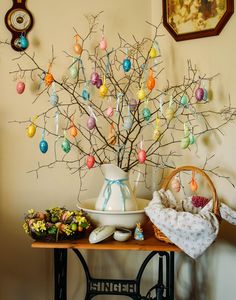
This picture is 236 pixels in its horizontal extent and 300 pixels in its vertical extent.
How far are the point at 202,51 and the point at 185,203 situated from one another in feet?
2.29

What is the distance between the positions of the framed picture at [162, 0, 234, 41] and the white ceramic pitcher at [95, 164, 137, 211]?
72cm

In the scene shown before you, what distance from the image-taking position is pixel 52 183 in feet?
6.12

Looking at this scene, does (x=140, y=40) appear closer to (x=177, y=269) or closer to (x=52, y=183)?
(x=52, y=183)

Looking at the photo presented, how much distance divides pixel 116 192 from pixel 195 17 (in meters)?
0.87

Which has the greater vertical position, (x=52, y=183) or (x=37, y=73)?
(x=37, y=73)

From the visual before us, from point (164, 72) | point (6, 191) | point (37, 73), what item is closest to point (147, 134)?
point (164, 72)

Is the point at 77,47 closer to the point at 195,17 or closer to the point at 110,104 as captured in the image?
the point at 110,104

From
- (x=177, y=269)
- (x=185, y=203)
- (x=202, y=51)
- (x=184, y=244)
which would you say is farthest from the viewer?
(x=177, y=269)

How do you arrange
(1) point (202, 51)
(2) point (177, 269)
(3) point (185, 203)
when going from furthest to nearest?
(2) point (177, 269)
(1) point (202, 51)
(3) point (185, 203)

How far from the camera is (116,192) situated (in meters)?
1.59

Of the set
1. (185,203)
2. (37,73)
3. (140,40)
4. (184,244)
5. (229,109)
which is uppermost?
(140,40)

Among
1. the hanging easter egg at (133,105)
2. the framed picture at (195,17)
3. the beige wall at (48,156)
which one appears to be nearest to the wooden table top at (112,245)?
the beige wall at (48,156)

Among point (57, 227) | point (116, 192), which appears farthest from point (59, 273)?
point (116, 192)

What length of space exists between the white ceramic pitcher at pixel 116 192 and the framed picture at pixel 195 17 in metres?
0.72
